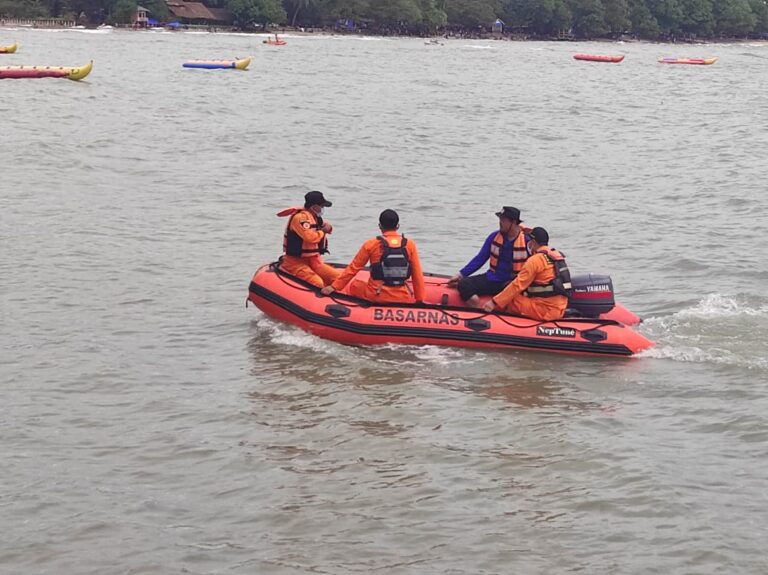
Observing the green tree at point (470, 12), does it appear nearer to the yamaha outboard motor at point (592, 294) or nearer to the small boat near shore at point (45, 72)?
the small boat near shore at point (45, 72)

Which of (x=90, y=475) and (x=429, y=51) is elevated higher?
(x=429, y=51)

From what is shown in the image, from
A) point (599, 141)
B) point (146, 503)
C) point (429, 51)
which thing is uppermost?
point (429, 51)

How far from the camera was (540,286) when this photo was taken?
1130cm

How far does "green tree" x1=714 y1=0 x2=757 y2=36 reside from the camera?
153m

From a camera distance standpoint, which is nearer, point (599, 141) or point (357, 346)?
point (357, 346)

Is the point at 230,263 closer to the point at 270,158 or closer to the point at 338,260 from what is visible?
the point at 338,260

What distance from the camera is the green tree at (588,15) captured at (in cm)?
13488

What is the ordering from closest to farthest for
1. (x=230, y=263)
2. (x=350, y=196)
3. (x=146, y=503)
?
(x=146, y=503), (x=230, y=263), (x=350, y=196)

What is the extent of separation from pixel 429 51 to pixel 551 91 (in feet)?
127

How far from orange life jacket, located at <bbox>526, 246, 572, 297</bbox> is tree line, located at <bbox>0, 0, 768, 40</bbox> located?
93.2 metres

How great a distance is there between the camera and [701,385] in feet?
34.4

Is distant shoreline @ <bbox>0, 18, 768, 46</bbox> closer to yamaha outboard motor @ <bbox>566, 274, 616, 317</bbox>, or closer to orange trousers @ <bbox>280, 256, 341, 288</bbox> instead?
orange trousers @ <bbox>280, 256, 341, 288</bbox>

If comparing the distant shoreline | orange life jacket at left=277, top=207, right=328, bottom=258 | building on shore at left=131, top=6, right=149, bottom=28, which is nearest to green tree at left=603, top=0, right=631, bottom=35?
the distant shoreline

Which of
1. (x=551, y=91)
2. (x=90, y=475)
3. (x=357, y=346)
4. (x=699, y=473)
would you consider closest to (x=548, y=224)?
(x=357, y=346)
